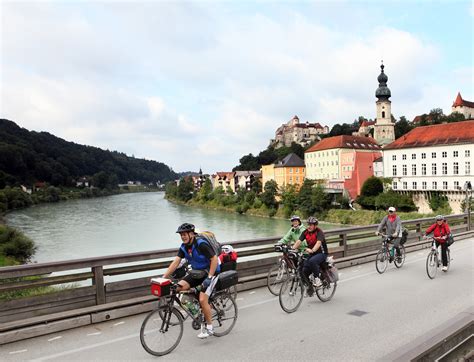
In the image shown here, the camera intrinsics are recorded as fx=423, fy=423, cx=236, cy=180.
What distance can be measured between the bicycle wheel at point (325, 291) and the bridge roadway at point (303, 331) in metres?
0.12

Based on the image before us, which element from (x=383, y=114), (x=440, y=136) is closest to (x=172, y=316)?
(x=440, y=136)

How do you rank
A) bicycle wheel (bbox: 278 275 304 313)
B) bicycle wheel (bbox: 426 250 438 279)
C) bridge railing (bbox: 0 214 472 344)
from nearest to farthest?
bridge railing (bbox: 0 214 472 344) → bicycle wheel (bbox: 278 275 304 313) → bicycle wheel (bbox: 426 250 438 279)

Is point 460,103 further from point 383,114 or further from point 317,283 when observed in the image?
point 317,283

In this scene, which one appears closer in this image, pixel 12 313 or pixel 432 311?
pixel 12 313

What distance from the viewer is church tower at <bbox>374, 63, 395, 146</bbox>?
10012 cm

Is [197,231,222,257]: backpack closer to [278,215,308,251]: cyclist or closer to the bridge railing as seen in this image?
the bridge railing

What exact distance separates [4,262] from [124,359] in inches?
897

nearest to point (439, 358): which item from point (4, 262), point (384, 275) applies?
point (384, 275)

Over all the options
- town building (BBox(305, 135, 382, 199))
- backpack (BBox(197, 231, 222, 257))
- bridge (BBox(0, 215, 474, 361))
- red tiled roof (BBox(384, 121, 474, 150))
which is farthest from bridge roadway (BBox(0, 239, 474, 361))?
town building (BBox(305, 135, 382, 199))

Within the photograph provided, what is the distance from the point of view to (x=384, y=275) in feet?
36.3

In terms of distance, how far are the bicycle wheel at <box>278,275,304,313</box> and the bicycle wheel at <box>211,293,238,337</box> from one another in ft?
4.25

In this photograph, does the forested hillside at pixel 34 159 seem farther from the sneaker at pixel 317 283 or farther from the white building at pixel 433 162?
the sneaker at pixel 317 283

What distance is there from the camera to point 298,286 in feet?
25.6

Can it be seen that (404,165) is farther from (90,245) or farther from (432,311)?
(432,311)
